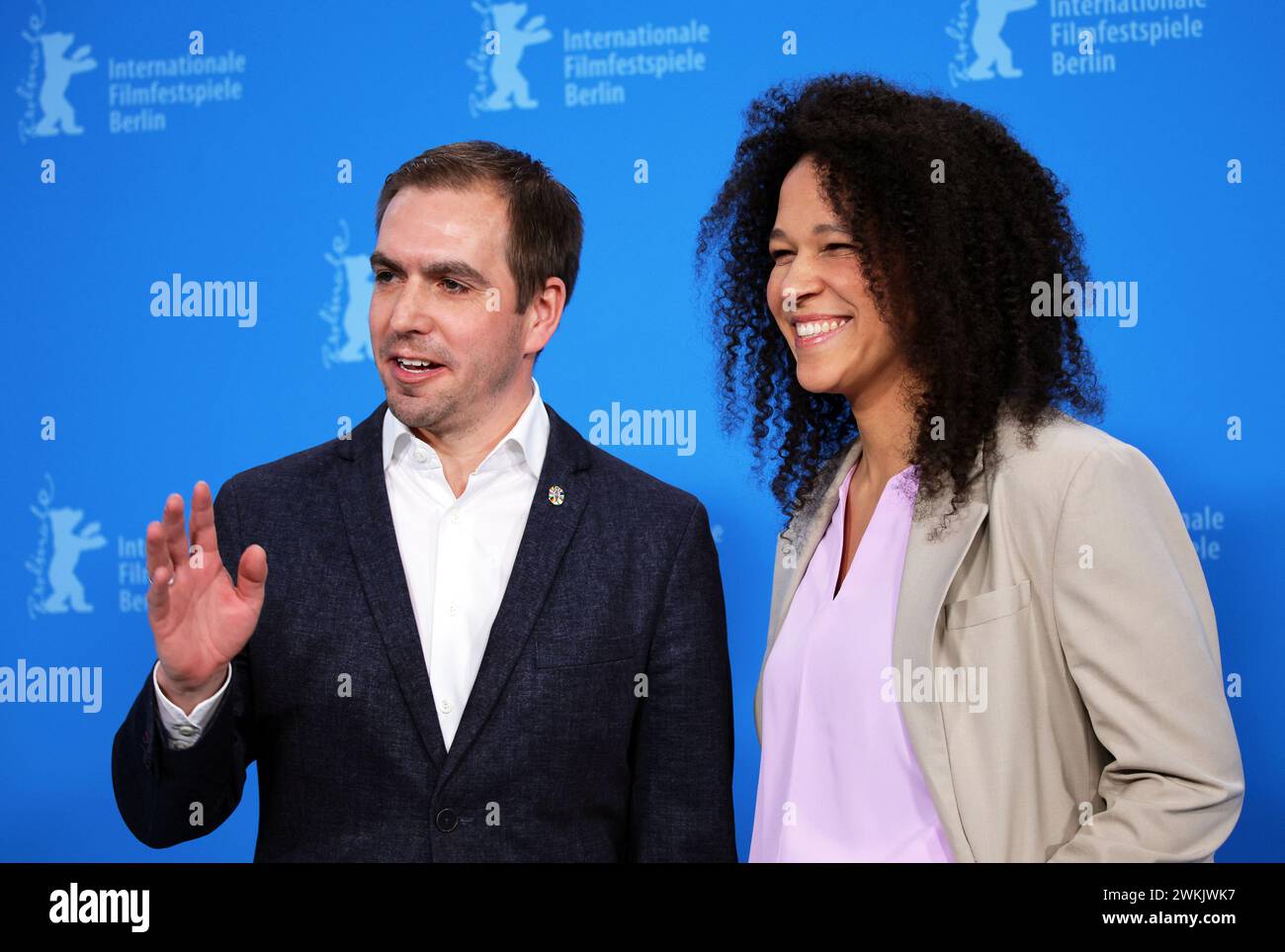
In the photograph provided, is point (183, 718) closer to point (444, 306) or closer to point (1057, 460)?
point (444, 306)

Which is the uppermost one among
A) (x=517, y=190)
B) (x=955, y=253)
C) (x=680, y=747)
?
(x=517, y=190)

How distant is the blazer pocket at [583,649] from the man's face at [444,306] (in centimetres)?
44

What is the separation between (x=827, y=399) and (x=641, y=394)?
2.75ft

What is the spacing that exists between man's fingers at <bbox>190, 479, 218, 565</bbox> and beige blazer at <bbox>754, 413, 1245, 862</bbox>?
42.0 inches

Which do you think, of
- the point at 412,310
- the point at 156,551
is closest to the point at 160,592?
the point at 156,551

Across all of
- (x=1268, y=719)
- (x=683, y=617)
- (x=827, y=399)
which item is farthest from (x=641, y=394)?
(x=1268, y=719)

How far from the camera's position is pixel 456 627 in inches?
86.1

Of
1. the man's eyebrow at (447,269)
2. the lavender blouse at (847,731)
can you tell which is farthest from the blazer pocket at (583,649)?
the man's eyebrow at (447,269)

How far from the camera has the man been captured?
2.09 metres

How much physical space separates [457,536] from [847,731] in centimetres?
76

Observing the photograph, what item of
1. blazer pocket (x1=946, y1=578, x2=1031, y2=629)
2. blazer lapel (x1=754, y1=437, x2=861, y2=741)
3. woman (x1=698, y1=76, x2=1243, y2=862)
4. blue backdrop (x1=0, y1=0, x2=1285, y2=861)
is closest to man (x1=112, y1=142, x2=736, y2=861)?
blazer lapel (x1=754, y1=437, x2=861, y2=741)

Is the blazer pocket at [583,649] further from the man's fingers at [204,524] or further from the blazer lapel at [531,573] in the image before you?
the man's fingers at [204,524]

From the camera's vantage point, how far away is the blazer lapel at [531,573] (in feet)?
6.91

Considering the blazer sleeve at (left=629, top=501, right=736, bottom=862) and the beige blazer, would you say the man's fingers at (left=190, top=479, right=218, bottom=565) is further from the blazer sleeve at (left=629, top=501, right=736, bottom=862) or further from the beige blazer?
the beige blazer
